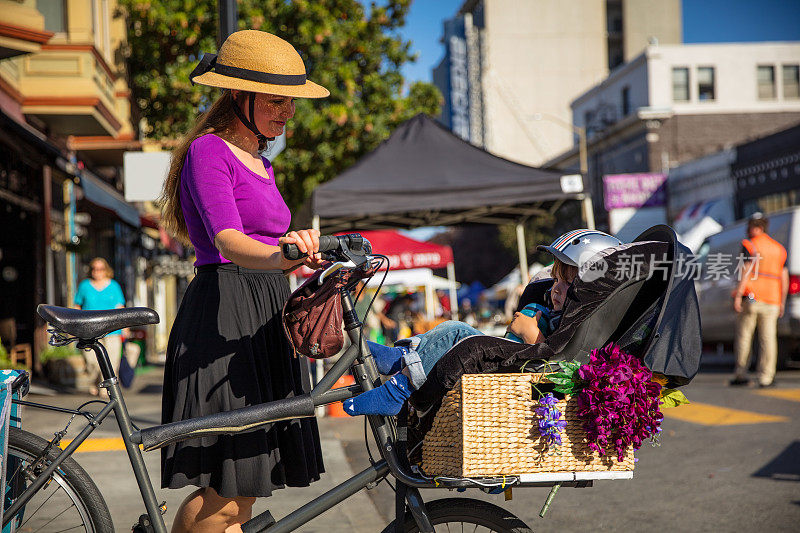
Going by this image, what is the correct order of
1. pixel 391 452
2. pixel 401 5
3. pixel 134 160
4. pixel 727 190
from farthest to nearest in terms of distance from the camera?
pixel 727 190
pixel 401 5
pixel 134 160
pixel 391 452

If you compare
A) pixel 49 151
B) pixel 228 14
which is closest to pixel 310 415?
pixel 228 14

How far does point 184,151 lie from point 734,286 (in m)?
12.8

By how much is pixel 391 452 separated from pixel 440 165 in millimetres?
7608

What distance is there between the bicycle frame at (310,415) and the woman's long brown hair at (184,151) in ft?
1.52

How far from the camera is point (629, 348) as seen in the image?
107 inches

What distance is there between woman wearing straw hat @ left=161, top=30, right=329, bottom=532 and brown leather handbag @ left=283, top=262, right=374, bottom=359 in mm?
299

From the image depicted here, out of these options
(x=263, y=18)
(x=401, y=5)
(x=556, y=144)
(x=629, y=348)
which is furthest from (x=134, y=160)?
(x=556, y=144)

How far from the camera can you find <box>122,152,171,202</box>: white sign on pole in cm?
755

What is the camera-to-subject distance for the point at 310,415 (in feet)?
8.34

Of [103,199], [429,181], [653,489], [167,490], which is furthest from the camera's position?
[103,199]

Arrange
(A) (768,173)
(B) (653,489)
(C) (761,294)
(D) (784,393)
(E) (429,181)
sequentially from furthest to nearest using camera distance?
(A) (768,173) → (C) (761,294) → (E) (429,181) → (D) (784,393) → (B) (653,489)

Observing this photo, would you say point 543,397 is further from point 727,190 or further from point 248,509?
point 727,190

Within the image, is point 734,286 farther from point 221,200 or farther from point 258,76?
point 221,200

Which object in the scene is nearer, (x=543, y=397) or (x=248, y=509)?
→ (x=543, y=397)
